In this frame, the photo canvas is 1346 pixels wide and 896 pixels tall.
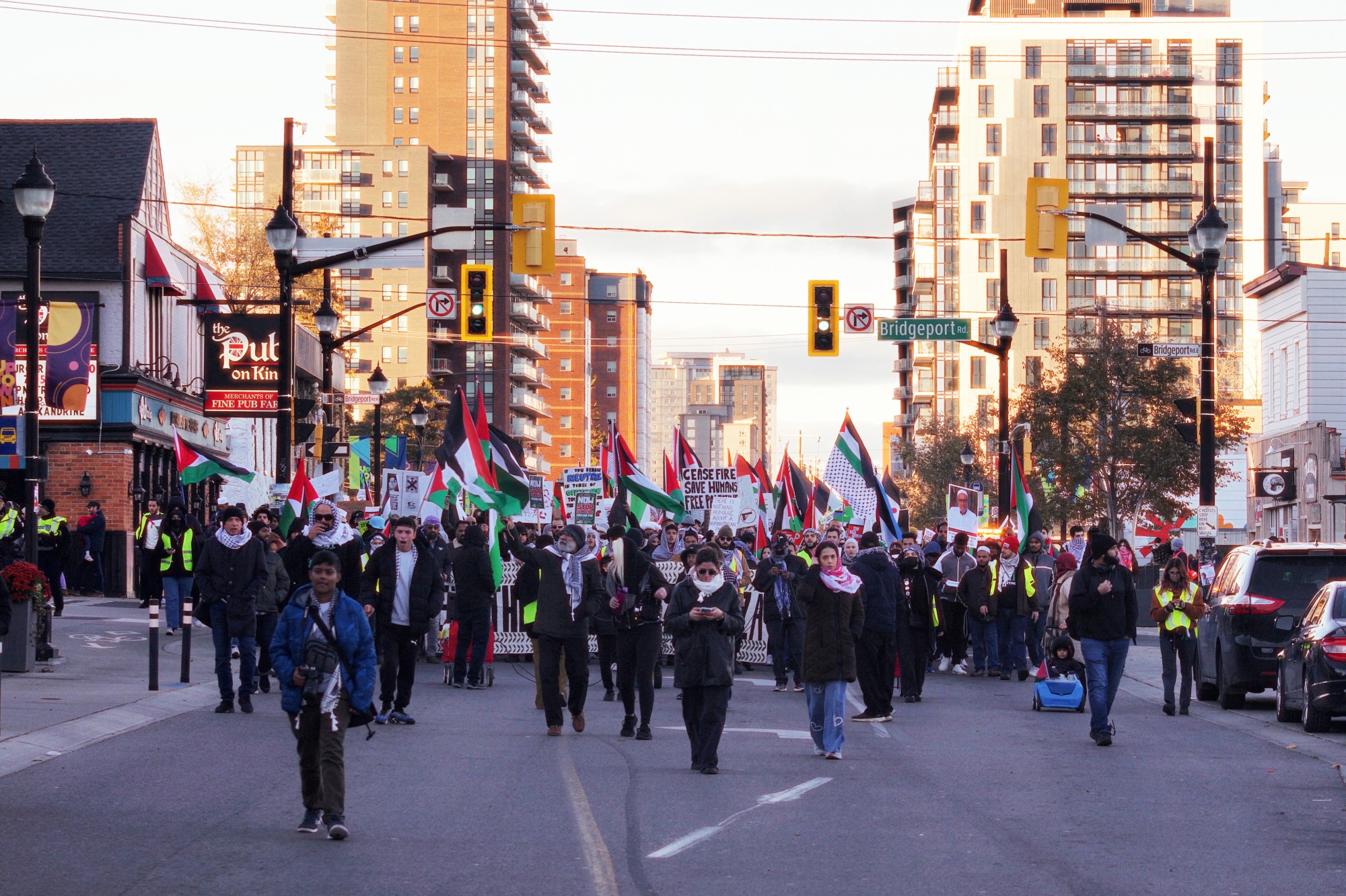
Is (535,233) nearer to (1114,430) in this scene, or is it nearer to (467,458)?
(467,458)

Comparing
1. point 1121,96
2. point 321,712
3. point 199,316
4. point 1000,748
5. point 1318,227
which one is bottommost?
point 1000,748

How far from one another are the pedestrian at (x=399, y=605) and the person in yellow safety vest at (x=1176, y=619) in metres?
7.55

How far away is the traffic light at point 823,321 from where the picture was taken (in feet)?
99.6

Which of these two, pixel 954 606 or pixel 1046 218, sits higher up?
pixel 1046 218

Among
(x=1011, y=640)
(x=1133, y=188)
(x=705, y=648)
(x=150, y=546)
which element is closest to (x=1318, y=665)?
(x=705, y=648)

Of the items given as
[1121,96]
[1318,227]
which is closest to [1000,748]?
[1121,96]

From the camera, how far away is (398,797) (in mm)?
11648

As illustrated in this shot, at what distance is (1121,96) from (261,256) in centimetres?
7312

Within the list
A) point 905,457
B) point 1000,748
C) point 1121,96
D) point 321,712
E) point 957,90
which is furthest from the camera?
point 957,90

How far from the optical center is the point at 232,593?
668 inches

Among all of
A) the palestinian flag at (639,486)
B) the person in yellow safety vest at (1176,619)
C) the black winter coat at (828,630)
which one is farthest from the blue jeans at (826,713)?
the palestinian flag at (639,486)

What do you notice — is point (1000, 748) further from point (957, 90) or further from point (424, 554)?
point (957, 90)

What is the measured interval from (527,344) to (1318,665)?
114 m

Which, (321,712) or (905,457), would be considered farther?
(905,457)
